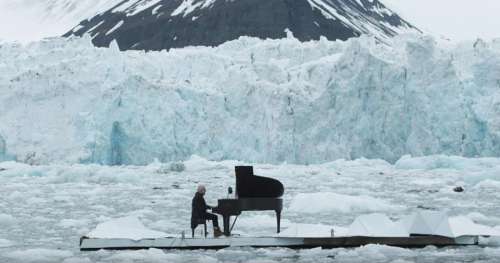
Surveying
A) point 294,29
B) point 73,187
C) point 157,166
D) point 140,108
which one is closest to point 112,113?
point 140,108

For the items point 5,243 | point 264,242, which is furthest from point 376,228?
point 5,243

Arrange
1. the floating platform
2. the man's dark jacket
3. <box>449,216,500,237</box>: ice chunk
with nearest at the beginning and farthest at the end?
the floating platform < the man's dark jacket < <box>449,216,500,237</box>: ice chunk

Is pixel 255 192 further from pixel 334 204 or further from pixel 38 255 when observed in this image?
pixel 334 204

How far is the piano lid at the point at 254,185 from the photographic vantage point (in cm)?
1408

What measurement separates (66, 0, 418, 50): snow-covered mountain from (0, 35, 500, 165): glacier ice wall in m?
49.3

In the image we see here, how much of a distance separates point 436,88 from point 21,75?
20.4m

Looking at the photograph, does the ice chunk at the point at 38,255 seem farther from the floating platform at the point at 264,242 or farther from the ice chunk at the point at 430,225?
the ice chunk at the point at 430,225

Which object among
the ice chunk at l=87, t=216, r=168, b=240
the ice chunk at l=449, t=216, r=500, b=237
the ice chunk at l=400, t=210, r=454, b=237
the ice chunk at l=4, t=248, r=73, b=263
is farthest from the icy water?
the ice chunk at l=449, t=216, r=500, b=237

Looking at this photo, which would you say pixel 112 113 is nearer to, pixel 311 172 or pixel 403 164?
pixel 311 172

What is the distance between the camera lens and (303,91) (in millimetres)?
40531

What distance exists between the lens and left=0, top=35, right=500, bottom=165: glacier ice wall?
38.4 meters

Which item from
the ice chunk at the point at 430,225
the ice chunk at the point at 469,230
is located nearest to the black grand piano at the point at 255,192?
the ice chunk at the point at 430,225

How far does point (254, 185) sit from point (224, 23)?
278 feet

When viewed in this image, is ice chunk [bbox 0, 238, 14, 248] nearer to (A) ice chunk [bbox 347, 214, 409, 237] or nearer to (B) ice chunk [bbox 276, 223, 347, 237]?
(B) ice chunk [bbox 276, 223, 347, 237]
